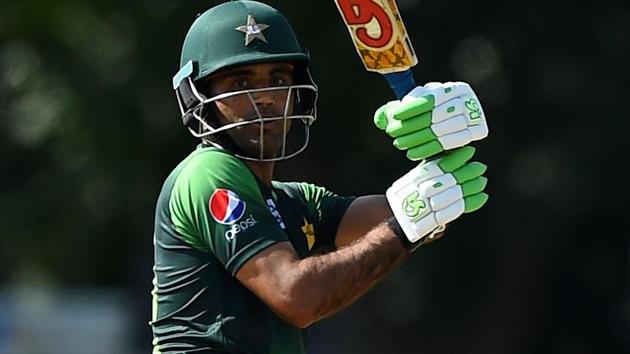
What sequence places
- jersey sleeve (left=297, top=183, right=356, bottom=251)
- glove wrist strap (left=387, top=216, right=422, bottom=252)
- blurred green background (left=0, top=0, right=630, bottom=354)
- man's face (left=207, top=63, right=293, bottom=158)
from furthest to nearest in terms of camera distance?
1. blurred green background (left=0, top=0, right=630, bottom=354)
2. jersey sleeve (left=297, top=183, right=356, bottom=251)
3. man's face (left=207, top=63, right=293, bottom=158)
4. glove wrist strap (left=387, top=216, right=422, bottom=252)

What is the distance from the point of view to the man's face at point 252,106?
4.01 m

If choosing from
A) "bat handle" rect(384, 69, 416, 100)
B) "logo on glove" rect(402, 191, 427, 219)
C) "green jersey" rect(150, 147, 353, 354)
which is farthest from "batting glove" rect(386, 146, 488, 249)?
"green jersey" rect(150, 147, 353, 354)

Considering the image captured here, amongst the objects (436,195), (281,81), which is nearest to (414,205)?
(436,195)

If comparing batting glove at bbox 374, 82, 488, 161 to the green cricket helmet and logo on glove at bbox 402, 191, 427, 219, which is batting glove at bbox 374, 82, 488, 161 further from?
the green cricket helmet

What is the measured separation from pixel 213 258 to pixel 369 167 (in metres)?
6.13

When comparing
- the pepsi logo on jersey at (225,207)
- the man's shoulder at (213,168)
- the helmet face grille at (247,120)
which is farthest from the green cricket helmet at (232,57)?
the pepsi logo on jersey at (225,207)

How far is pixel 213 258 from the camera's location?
152 inches

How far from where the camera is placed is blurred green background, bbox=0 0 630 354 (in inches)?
385

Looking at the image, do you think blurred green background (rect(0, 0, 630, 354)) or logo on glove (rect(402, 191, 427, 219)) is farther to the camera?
blurred green background (rect(0, 0, 630, 354))

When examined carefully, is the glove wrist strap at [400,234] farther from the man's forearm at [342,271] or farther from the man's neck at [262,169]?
the man's neck at [262,169]

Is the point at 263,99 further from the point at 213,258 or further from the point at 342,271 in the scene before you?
the point at 342,271

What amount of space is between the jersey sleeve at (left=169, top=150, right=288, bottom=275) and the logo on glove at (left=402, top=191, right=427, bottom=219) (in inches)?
11.4

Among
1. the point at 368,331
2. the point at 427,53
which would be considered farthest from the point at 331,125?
the point at 368,331

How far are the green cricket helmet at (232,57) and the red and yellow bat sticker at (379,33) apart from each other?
0.26 m
